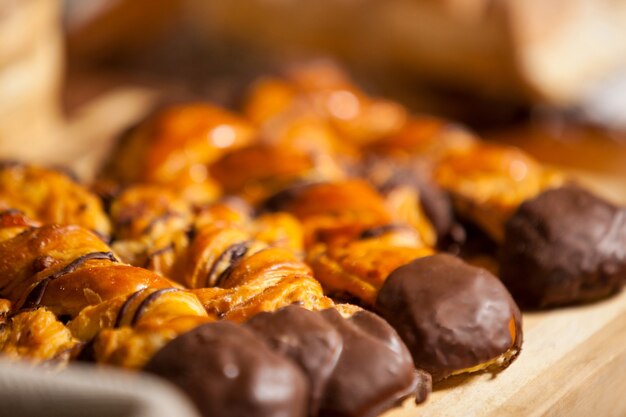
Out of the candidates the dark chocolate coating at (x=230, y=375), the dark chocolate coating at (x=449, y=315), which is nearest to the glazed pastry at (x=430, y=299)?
the dark chocolate coating at (x=449, y=315)

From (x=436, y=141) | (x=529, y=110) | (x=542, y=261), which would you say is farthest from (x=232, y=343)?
(x=529, y=110)

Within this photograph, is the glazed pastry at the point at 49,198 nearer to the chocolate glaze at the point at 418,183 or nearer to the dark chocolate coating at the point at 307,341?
the dark chocolate coating at the point at 307,341

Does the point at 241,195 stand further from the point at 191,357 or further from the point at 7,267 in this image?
the point at 191,357

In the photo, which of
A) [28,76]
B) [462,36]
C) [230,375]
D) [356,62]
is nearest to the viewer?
[230,375]

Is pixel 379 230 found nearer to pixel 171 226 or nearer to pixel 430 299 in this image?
pixel 430 299

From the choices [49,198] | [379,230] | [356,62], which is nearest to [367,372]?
[379,230]

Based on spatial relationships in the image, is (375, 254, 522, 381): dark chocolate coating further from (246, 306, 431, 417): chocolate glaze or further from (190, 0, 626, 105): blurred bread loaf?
(190, 0, 626, 105): blurred bread loaf
